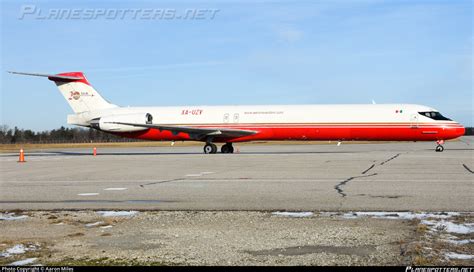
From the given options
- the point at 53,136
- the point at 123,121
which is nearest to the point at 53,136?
the point at 53,136

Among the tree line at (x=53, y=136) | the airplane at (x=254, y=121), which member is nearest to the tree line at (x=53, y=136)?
the tree line at (x=53, y=136)

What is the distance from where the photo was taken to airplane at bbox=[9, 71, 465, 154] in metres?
32.8

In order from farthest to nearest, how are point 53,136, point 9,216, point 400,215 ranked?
point 53,136 < point 9,216 < point 400,215

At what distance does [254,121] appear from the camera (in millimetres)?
34719

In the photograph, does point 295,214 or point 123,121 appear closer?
point 295,214

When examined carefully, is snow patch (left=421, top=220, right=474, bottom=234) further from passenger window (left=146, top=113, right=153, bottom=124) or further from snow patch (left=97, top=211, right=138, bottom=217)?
passenger window (left=146, top=113, right=153, bottom=124)

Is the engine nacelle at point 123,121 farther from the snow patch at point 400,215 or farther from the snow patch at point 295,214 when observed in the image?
the snow patch at point 400,215

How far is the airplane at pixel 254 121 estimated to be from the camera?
32750 millimetres

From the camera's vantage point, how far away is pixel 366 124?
3284cm

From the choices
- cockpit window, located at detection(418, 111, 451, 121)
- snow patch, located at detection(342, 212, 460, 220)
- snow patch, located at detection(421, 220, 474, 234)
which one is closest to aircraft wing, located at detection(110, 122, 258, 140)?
cockpit window, located at detection(418, 111, 451, 121)

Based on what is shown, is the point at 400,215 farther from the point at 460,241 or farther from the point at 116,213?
the point at 116,213

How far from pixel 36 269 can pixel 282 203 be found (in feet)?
18.8

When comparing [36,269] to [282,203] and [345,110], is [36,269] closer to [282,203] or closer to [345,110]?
[282,203]

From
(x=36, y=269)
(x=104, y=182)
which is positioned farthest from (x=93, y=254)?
(x=104, y=182)
